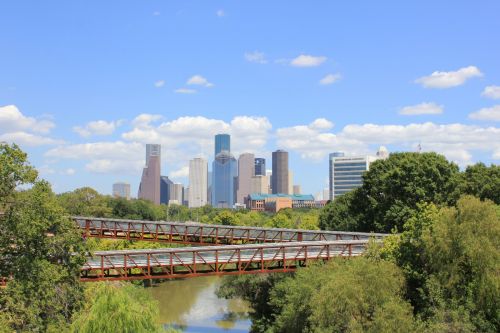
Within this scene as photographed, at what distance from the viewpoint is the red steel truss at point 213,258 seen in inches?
1463

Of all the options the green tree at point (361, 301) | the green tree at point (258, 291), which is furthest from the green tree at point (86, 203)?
Result: the green tree at point (361, 301)

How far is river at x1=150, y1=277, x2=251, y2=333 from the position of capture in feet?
175

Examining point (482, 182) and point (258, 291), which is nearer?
point (258, 291)

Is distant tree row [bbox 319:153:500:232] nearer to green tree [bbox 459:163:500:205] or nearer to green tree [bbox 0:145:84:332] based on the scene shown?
green tree [bbox 459:163:500:205]

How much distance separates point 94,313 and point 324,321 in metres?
13.0

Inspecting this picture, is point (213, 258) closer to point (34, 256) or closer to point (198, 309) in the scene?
point (34, 256)

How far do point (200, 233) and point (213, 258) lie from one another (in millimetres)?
18610

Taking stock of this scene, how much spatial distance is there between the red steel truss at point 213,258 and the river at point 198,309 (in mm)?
9836

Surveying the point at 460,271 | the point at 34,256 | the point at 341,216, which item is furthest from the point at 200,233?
the point at 460,271

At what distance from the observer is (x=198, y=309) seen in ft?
205

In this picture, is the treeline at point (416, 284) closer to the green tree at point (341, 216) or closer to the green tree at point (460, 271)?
the green tree at point (460, 271)

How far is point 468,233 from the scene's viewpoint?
29500 millimetres

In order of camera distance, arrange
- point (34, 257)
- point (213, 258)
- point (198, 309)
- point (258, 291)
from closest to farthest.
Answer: point (34, 257) → point (213, 258) → point (258, 291) → point (198, 309)

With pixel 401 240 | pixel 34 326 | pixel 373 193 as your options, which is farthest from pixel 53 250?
pixel 373 193
